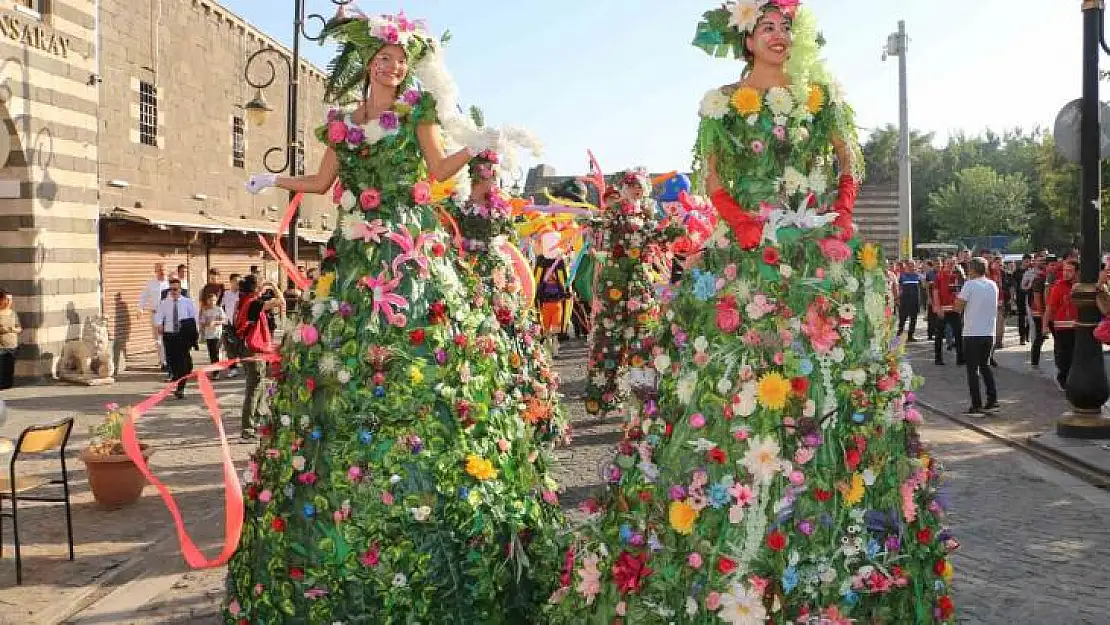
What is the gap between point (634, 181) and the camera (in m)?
11.1

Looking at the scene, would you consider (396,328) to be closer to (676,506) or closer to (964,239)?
(676,506)

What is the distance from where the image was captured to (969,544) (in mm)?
6105

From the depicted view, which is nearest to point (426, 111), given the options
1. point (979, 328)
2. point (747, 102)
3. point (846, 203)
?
point (747, 102)

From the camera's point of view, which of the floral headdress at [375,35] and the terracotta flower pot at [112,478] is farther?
the terracotta flower pot at [112,478]

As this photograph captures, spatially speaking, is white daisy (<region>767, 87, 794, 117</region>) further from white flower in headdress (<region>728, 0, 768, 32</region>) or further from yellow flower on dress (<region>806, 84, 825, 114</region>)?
white flower in headdress (<region>728, 0, 768, 32</region>)

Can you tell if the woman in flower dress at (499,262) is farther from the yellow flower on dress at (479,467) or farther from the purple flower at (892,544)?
the purple flower at (892,544)

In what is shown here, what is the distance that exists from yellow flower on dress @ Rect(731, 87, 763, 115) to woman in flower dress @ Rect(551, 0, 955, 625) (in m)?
0.11

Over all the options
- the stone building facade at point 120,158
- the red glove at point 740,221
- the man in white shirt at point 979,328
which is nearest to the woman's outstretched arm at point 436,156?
the red glove at point 740,221

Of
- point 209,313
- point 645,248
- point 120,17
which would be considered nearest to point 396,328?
point 645,248

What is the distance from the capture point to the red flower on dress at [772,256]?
3.60 meters

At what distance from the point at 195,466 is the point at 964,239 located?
6729cm

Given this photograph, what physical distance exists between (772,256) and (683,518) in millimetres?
1063

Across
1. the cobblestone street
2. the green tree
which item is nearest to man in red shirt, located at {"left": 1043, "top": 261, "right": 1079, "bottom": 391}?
the cobblestone street

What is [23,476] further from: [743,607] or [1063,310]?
[1063,310]
